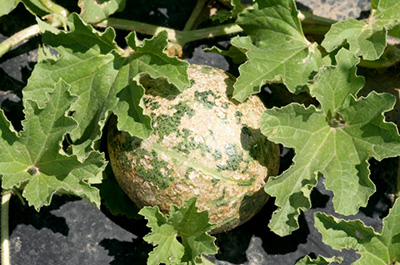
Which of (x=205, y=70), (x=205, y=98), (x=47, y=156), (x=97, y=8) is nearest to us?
(x=47, y=156)

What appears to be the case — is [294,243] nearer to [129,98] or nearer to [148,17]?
[129,98]

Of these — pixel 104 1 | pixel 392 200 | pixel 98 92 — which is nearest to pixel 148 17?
pixel 104 1

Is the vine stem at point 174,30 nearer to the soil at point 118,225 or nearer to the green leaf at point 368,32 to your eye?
the soil at point 118,225

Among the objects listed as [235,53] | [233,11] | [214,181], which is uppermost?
[233,11]

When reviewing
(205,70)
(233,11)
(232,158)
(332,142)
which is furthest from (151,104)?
(332,142)

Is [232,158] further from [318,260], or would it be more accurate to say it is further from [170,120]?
[318,260]

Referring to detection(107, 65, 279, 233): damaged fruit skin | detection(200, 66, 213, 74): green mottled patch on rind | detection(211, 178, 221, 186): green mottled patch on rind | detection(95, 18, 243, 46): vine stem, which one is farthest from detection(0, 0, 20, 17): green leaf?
detection(211, 178, 221, 186): green mottled patch on rind

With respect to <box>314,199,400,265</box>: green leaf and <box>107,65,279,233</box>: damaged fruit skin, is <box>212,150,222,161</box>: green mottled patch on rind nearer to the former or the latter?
<box>107,65,279,233</box>: damaged fruit skin
